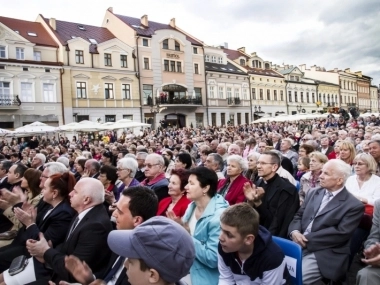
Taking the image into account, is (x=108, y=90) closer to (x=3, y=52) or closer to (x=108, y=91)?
(x=108, y=91)

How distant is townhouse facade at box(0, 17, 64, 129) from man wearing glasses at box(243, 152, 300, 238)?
28.1 metres

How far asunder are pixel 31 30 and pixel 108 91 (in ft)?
29.4

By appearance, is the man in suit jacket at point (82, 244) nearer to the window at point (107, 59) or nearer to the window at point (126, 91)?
the window at point (107, 59)

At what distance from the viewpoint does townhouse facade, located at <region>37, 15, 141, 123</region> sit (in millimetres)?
31611

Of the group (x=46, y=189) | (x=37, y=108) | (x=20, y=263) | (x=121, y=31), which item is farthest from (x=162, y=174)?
(x=121, y=31)

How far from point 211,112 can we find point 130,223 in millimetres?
39739

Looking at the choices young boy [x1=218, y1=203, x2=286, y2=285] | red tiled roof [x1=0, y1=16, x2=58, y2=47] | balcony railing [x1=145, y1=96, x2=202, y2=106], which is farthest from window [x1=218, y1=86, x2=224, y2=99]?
young boy [x1=218, y1=203, x2=286, y2=285]

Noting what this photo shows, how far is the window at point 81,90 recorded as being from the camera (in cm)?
3231

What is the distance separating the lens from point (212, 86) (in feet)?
141

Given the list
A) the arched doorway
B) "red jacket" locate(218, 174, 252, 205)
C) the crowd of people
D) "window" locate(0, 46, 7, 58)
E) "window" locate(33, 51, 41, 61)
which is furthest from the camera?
the arched doorway

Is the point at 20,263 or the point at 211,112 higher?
the point at 211,112

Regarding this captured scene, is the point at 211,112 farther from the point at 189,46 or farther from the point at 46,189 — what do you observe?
the point at 46,189

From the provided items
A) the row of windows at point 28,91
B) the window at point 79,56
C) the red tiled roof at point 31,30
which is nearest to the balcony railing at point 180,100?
the window at point 79,56

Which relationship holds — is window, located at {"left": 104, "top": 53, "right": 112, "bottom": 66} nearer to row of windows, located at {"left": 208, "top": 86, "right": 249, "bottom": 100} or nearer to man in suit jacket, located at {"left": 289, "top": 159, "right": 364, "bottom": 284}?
row of windows, located at {"left": 208, "top": 86, "right": 249, "bottom": 100}
